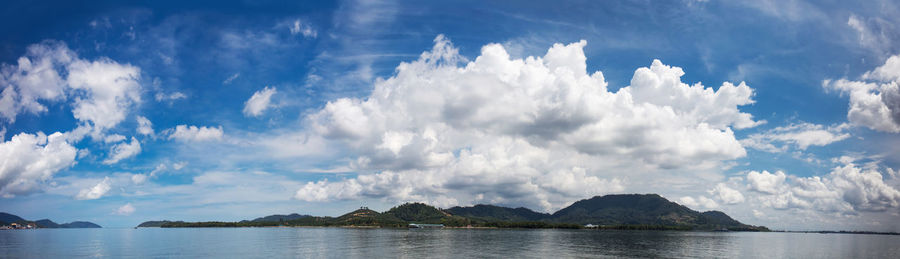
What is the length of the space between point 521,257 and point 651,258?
36.0 meters

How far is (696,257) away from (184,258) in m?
129

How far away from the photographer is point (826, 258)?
115812 mm

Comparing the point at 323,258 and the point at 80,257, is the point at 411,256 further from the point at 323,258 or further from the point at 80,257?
the point at 80,257

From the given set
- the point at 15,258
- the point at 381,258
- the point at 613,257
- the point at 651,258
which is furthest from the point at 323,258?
the point at 651,258

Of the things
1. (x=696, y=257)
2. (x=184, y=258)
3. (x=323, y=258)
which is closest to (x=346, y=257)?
(x=323, y=258)

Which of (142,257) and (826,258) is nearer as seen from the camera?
(142,257)

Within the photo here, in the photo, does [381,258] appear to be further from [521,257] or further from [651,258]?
[651,258]

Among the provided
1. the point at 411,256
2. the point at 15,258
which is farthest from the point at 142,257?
the point at 411,256

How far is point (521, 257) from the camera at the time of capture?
10344 cm

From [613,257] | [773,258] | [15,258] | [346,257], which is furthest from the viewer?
[773,258]

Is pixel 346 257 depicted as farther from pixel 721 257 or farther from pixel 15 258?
pixel 721 257

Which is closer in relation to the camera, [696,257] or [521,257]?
[521,257]

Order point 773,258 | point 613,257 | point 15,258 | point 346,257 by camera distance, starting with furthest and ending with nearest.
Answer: point 773,258 → point 613,257 → point 346,257 → point 15,258

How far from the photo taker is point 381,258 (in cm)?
9769
